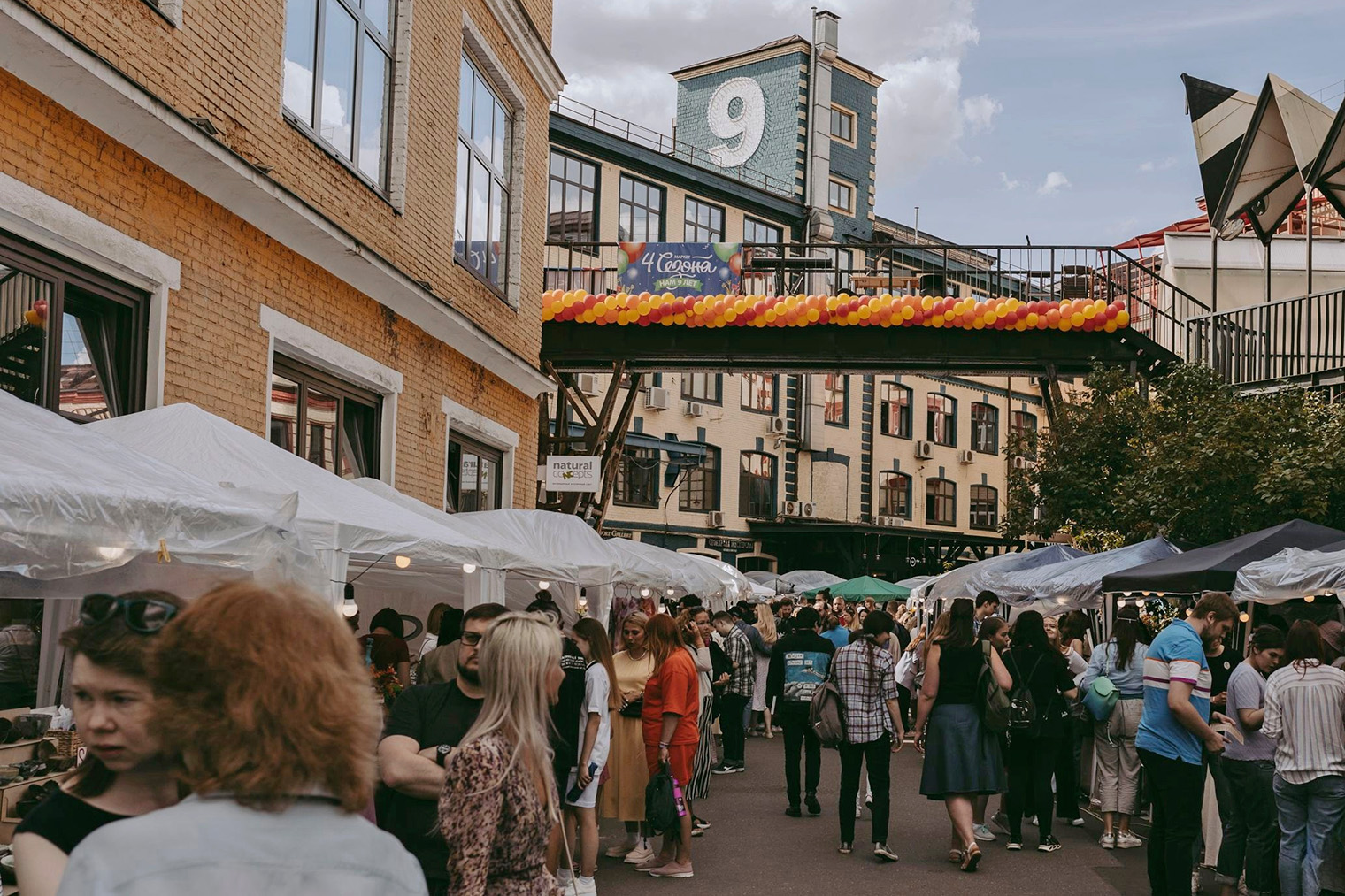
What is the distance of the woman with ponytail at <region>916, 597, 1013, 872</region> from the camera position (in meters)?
10.3

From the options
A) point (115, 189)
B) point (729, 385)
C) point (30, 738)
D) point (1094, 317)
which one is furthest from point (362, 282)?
point (729, 385)

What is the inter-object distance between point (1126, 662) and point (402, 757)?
7797 millimetres

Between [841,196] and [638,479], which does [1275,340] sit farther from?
[841,196]

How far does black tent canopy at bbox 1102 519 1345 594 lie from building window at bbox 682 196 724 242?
98.6 ft

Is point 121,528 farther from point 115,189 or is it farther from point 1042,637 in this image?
point 1042,637

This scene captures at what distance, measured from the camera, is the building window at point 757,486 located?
4428 cm

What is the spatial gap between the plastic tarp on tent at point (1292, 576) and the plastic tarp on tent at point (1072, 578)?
3.36 meters

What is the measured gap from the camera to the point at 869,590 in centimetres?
3494

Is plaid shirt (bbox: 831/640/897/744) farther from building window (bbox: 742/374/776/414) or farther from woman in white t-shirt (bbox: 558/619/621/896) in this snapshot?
building window (bbox: 742/374/776/414)

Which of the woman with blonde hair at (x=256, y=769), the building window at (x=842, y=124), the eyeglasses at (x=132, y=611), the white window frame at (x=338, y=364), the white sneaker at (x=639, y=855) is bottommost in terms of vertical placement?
the white sneaker at (x=639, y=855)

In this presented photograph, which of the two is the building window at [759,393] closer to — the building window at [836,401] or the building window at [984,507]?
the building window at [836,401]

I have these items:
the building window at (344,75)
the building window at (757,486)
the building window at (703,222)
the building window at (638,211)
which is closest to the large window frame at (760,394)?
the building window at (757,486)

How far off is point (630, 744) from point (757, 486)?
34.4m

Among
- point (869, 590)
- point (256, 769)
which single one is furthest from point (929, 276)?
point (256, 769)
